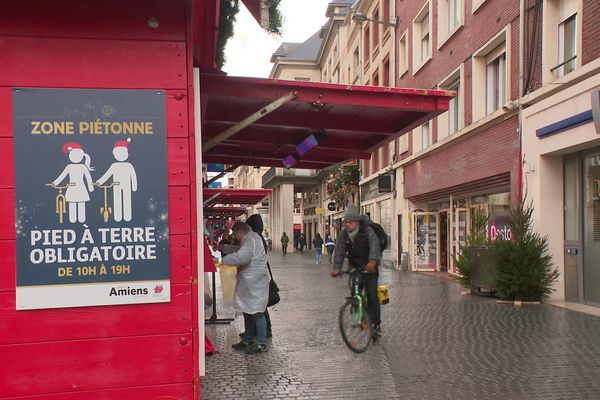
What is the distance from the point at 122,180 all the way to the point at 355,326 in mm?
3974

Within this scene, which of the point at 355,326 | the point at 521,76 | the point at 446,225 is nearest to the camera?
the point at 355,326

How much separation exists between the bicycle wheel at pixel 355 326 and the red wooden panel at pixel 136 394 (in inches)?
124

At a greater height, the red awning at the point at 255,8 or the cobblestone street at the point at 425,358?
the red awning at the point at 255,8

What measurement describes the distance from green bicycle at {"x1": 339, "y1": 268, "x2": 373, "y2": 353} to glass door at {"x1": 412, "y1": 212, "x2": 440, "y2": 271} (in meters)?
12.9

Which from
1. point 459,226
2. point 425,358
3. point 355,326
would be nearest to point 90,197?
point 355,326

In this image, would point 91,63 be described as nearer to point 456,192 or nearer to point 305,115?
point 305,115

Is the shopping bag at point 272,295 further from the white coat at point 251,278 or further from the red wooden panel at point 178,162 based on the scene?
the red wooden panel at point 178,162

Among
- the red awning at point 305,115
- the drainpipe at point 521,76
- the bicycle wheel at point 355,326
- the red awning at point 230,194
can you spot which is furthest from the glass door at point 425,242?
the bicycle wheel at point 355,326

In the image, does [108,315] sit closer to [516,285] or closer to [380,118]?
[380,118]

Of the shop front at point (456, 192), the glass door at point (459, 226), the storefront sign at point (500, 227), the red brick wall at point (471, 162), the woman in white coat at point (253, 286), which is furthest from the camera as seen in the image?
the glass door at point (459, 226)

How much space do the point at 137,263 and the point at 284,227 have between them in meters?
42.3

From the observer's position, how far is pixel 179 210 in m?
3.91

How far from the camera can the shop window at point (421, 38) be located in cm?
1972

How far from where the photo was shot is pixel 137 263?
151 inches
